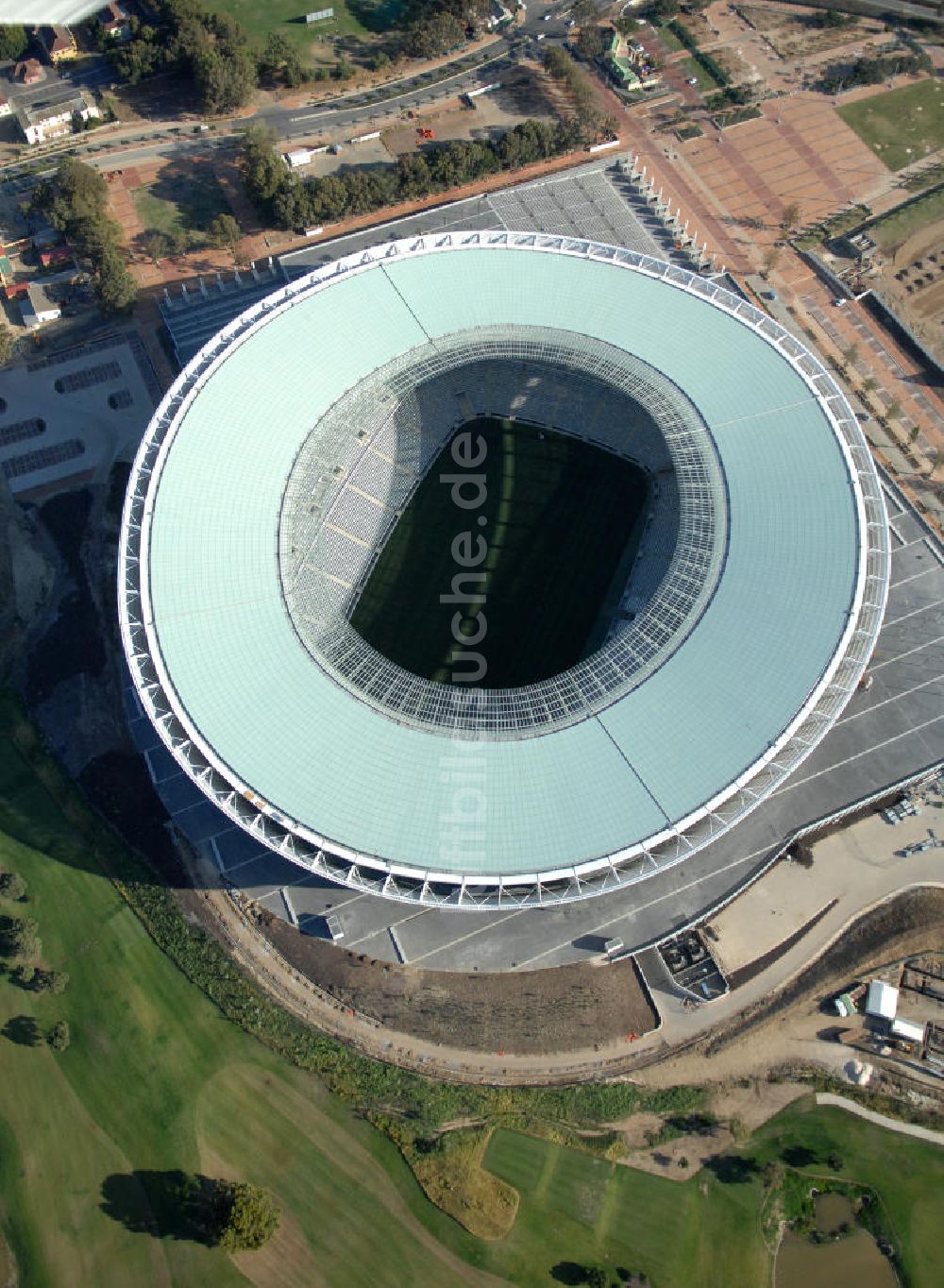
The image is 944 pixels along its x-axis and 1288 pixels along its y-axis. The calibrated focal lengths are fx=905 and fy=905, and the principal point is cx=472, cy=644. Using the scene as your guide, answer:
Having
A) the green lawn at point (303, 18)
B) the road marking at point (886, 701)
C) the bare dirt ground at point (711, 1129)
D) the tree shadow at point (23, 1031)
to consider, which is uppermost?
the green lawn at point (303, 18)

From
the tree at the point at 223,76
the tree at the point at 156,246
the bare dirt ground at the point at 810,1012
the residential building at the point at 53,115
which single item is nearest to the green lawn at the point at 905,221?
the bare dirt ground at the point at 810,1012

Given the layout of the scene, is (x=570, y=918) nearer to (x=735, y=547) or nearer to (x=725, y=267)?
(x=735, y=547)

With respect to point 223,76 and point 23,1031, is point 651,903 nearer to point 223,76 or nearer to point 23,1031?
point 23,1031

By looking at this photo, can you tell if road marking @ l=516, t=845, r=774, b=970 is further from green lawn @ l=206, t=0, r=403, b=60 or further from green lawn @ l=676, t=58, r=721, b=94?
green lawn @ l=206, t=0, r=403, b=60

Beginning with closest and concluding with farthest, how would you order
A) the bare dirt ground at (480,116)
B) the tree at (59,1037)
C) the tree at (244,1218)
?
the tree at (244,1218) → the tree at (59,1037) → the bare dirt ground at (480,116)

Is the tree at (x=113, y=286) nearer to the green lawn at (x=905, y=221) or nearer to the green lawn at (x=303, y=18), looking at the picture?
the green lawn at (x=303, y=18)

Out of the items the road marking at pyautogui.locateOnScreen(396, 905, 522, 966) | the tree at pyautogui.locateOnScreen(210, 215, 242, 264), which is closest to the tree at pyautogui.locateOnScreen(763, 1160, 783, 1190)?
the road marking at pyautogui.locateOnScreen(396, 905, 522, 966)

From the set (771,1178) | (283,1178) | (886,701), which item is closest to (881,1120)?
(771,1178)

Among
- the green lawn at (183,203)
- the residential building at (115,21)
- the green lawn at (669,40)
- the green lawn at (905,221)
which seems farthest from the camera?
the green lawn at (669,40)

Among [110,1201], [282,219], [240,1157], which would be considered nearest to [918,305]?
[282,219]
